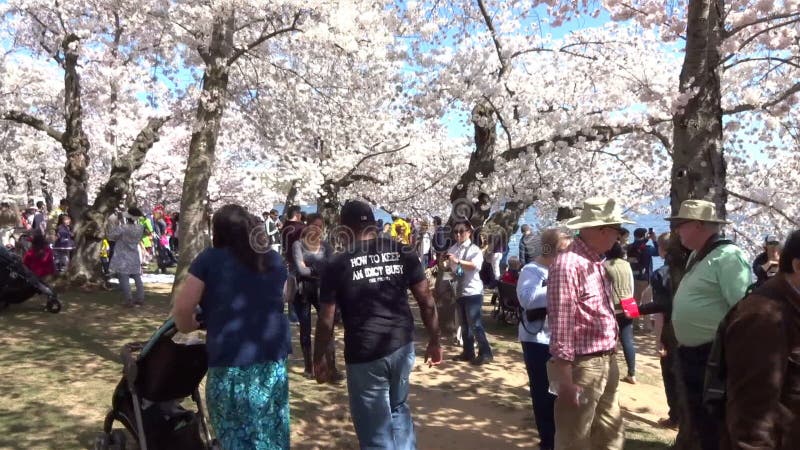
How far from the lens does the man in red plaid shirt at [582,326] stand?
3.56 meters

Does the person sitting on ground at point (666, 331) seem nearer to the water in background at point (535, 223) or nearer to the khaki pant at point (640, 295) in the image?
the khaki pant at point (640, 295)

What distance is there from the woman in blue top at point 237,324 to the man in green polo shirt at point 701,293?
8.24ft

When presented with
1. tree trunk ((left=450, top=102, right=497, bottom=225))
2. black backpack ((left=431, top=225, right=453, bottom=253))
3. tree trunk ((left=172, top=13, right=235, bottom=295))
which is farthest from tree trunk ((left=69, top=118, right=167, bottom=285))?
tree trunk ((left=450, top=102, right=497, bottom=225))

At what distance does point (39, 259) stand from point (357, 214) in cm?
929

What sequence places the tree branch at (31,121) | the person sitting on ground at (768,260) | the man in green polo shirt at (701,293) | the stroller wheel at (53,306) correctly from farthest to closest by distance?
the tree branch at (31,121), the stroller wheel at (53,306), the person sitting on ground at (768,260), the man in green polo shirt at (701,293)

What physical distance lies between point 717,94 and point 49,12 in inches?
549

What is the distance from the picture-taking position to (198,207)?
A: 29.8 ft

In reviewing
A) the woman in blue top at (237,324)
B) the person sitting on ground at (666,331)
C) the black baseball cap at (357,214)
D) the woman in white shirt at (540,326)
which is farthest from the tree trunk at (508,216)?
the woman in blue top at (237,324)

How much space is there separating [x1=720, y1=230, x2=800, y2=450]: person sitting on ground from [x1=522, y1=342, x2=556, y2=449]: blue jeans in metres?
2.40

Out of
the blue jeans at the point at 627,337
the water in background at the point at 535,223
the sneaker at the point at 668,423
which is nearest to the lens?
the sneaker at the point at 668,423

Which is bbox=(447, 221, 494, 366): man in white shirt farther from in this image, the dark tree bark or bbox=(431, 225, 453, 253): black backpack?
the dark tree bark

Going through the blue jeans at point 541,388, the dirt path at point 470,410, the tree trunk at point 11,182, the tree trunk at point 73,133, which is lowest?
the dirt path at point 470,410

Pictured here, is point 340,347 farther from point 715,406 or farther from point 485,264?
point 715,406

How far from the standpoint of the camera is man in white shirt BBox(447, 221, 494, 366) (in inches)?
296
